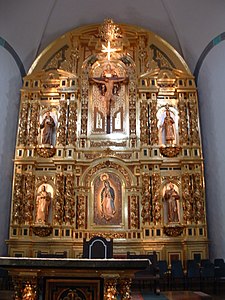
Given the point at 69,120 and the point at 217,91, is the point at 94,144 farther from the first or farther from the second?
the point at 217,91

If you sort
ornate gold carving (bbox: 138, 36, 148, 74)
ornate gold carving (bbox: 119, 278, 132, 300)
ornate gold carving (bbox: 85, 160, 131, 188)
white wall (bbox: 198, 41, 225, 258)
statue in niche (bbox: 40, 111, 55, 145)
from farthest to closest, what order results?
ornate gold carving (bbox: 138, 36, 148, 74) < statue in niche (bbox: 40, 111, 55, 145) < ornate gold carving (bbox: 85, 160, 131, 188) < white wall (bbox: 198, 41, 225, 258) < ornate gold carving (bbox: 119, 278, 132, 300)

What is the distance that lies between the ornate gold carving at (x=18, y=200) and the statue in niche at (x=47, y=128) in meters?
1.54

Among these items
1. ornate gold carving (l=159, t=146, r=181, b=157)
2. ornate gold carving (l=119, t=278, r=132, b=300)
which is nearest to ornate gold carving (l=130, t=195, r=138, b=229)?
ornate gold carving (l=159, t=146, r=181, b=157)

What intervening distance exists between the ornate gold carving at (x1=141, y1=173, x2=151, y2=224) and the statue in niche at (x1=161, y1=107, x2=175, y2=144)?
155 centimetres

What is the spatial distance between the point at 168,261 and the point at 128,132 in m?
4.59

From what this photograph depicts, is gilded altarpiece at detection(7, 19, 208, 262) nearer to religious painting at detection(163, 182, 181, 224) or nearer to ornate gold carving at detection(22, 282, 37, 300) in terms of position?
religious painting at detection(163, 182, 181, 224)

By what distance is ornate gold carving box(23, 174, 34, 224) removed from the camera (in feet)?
41.1

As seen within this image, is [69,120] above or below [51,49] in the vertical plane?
below

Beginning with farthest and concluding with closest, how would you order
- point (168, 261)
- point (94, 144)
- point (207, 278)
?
point (94, 144), point (168, 261), point (207, 278)

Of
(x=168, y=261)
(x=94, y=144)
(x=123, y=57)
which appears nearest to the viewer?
(x=168, y=261)

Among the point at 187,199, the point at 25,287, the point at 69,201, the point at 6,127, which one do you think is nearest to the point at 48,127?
the point at 6,127

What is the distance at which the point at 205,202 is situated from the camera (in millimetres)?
12797

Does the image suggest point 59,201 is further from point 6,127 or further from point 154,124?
point 154,124

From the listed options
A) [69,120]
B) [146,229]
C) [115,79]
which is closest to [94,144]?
[69,120]
